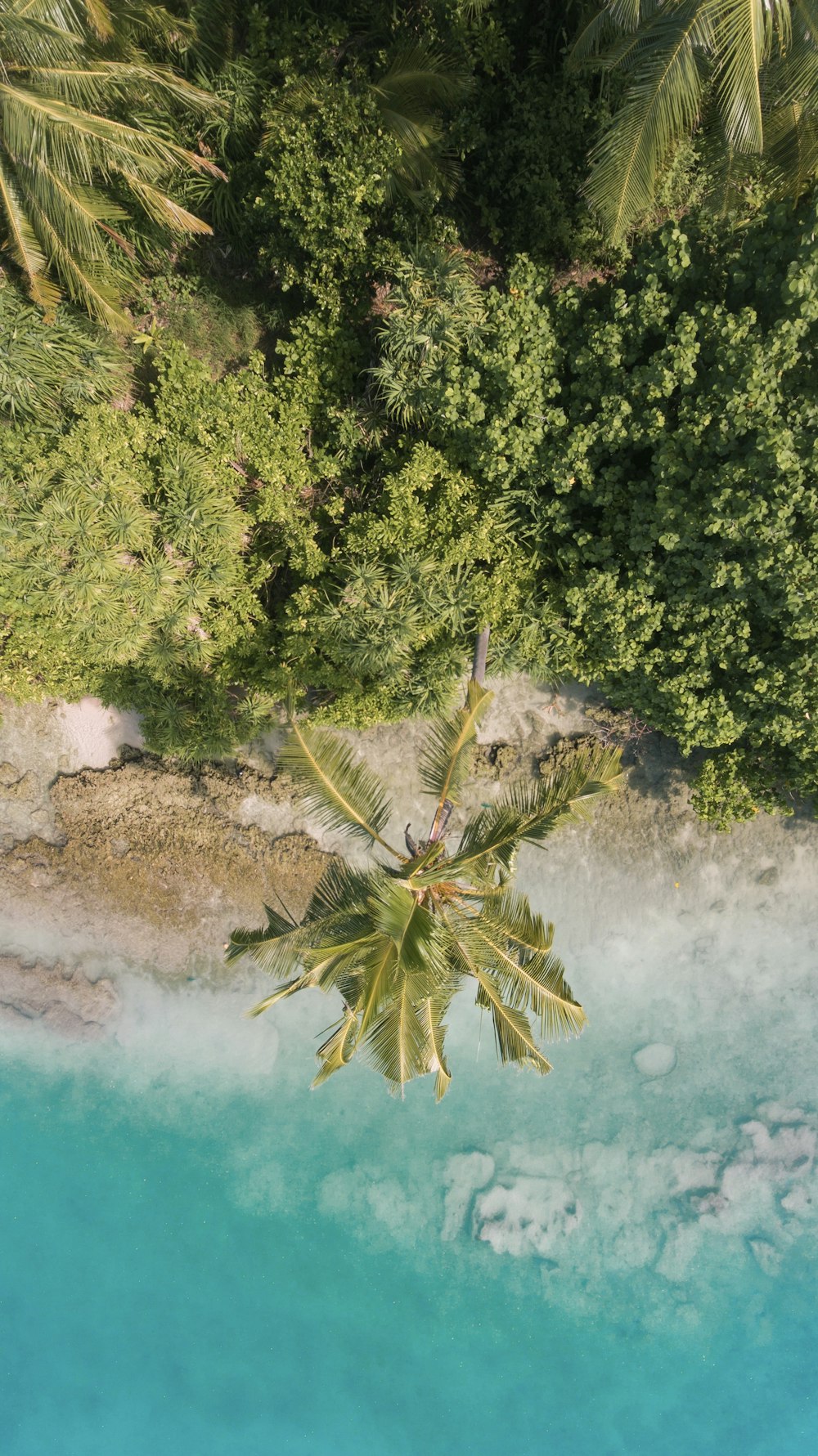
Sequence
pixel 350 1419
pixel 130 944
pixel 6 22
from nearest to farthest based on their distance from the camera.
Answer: pixel 6 22, pixel 350 1419, pixel 130 944

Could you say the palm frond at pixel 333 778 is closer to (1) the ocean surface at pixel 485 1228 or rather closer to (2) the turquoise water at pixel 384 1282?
(1) the ocean surface at pixel 485 1228

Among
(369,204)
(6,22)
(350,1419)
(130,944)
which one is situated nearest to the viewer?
(6,22)

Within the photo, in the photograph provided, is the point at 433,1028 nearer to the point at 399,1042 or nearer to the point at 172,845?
the point at 399,1042

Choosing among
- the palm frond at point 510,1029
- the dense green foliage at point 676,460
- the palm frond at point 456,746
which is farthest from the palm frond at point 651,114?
the palm frond at point 510,1029

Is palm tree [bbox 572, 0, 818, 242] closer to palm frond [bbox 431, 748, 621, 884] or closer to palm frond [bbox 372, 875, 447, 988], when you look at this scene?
palm frond [bbox 431, 748, 621, 884]

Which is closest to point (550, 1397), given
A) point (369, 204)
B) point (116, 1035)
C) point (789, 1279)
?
point (789, 1279)

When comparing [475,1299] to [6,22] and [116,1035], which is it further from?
[6,22]
